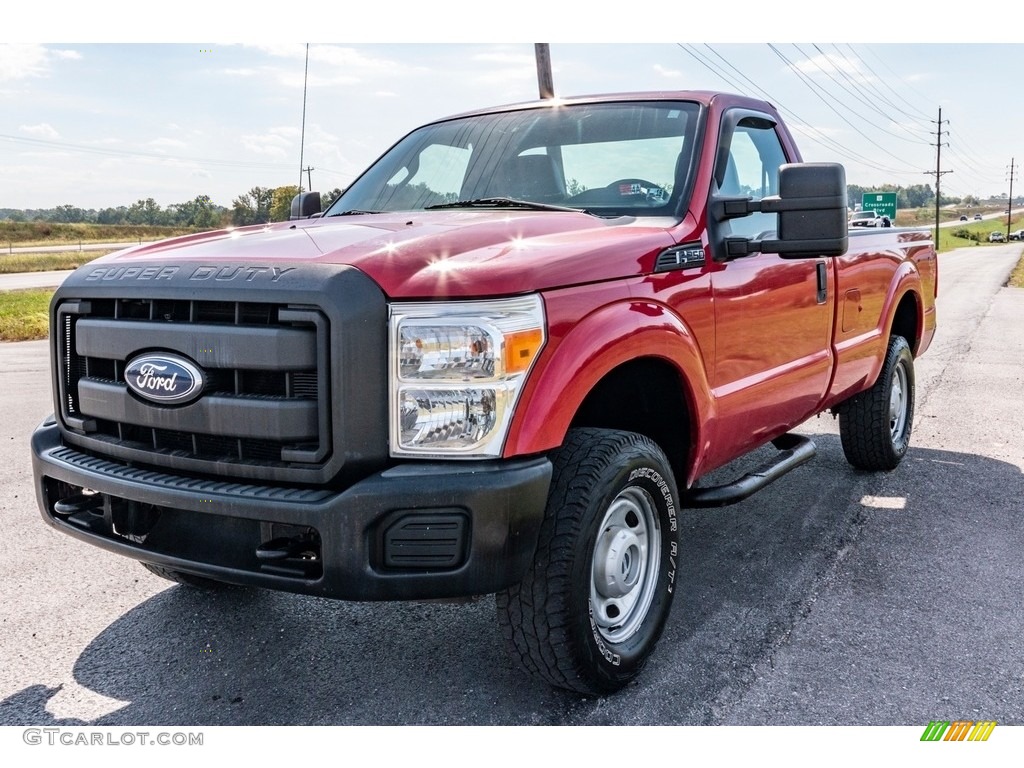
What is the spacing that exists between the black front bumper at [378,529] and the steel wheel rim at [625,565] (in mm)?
443

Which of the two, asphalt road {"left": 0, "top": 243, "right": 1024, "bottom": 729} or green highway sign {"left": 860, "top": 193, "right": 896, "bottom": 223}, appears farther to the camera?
green highway sign {"left": 860, "top": 193, "right": 896, "bottom": 223}

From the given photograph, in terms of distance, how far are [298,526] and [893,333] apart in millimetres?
4701

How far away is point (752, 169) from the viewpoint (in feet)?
13.9

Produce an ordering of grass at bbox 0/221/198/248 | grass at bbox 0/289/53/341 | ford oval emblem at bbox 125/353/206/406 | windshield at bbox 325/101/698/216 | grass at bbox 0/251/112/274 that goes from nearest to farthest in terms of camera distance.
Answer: ford oval emblem at bbox 125/353/206/406, windshield at bbox 325/101/698/216, grass at bbox 0/289/53/341, grass at bbox 0/251/112/274, grass at bbox 0/221/198/248

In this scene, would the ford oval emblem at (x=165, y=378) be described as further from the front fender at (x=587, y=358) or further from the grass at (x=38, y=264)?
the grass at (x=38, y=264)

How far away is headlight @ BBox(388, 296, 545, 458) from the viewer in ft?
8.10

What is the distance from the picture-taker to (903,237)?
5676 millimetres

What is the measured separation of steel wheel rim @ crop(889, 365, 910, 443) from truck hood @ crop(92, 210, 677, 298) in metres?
3.18

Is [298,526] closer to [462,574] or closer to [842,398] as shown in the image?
[462,574]

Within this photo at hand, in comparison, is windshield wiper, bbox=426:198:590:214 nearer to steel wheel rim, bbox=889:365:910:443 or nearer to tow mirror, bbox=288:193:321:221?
tow mirror, bbox=288:193:321:221

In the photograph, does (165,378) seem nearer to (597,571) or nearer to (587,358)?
(587,358)

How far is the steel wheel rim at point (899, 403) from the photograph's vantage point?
19.3 feet
